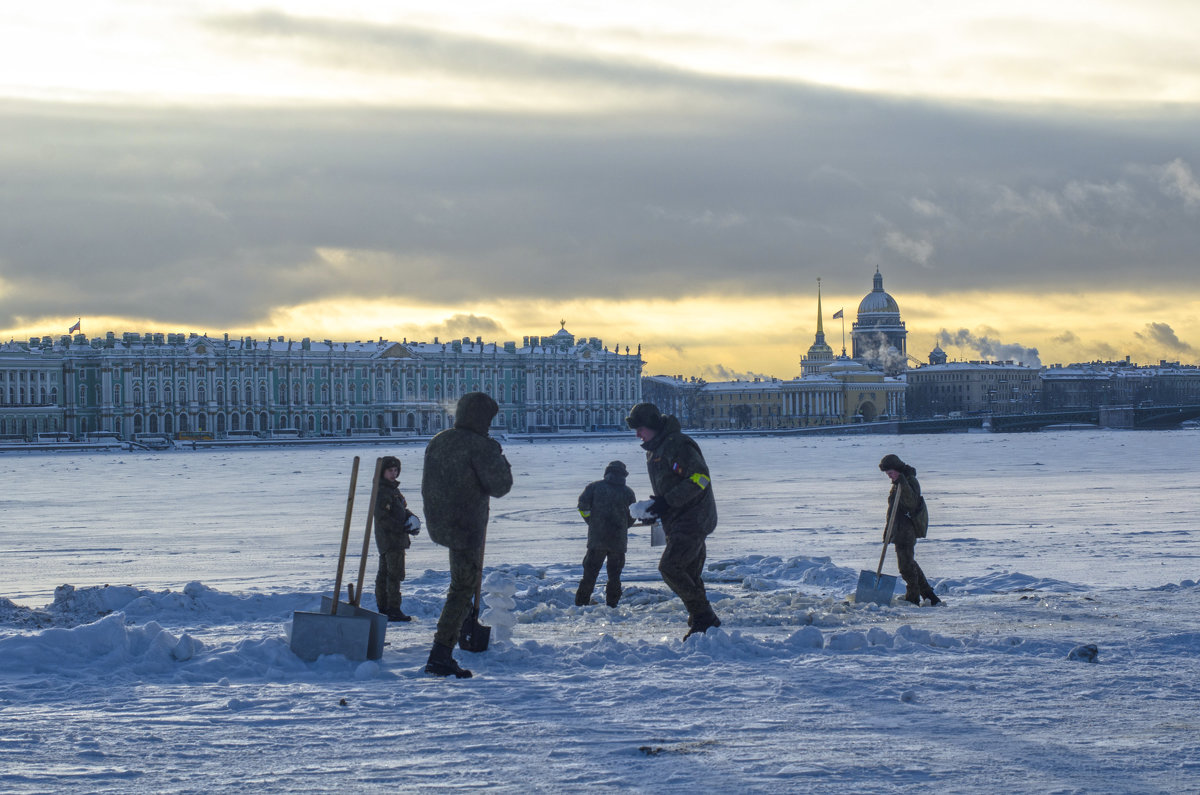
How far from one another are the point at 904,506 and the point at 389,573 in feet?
11.5

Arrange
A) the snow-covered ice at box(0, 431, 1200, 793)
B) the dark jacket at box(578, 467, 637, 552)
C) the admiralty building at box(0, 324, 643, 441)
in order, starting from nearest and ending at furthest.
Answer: the snow-covered ice at box(0, 431, 1200, 793), the dark jacket at box(578, 467, 637, 552), the admiralty building at box(0, 324, 643, 441)

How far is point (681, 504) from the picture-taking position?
7379 mm

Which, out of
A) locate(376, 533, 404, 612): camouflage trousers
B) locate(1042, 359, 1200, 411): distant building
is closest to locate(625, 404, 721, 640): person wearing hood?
locate(376, 533, 404, 612): camouflage trousers

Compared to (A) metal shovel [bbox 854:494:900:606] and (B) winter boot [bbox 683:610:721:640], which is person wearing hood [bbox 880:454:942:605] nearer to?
(A) metal shovel [bbox 854:494:900:606]

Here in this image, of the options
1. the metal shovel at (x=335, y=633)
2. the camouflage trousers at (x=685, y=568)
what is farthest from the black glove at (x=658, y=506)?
the metal shovel at (x=335, y=633)

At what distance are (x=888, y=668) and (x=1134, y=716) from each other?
1285mm

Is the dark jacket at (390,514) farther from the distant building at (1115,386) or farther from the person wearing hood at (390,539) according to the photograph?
the distant building at (1115,386)

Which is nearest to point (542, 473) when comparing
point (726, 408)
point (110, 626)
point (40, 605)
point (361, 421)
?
point (40, 605)

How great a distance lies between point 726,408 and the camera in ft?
462

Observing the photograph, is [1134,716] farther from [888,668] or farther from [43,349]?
[43,349]

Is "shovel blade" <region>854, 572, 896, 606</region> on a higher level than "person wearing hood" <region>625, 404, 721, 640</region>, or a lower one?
lower

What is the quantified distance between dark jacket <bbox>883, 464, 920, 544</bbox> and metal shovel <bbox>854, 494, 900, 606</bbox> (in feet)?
0.15

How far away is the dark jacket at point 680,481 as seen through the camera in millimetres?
7367

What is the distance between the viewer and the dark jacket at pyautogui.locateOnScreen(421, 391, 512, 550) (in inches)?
258
